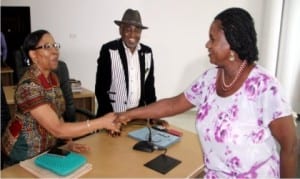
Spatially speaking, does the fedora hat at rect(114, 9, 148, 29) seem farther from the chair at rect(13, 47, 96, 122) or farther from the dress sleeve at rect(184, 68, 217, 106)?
the dress sleeve at rect(184, 68, 217, 106)

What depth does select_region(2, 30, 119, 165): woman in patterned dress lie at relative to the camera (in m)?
1.74

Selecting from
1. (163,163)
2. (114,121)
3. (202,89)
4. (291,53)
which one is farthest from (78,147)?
(291,53)

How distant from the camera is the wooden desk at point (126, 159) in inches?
65.4

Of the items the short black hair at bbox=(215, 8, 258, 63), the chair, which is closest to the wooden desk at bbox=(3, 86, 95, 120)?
the chair

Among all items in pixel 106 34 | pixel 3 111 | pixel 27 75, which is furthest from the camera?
pixel 106 34

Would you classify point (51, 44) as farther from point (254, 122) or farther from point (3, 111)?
point (254, 122)

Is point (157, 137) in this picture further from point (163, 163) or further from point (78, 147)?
point (78, 147)

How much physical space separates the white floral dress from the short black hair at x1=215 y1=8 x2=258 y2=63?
0.37 feet

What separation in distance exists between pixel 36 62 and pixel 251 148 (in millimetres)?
1279

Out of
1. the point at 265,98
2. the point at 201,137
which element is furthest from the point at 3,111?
the point at 265,98

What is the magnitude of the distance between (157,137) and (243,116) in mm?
809

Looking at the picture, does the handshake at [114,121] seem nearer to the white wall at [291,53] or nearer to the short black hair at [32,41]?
the short black hair at [32,41]

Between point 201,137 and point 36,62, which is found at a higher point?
point 36,62

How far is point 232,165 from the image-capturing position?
4.61 ft
